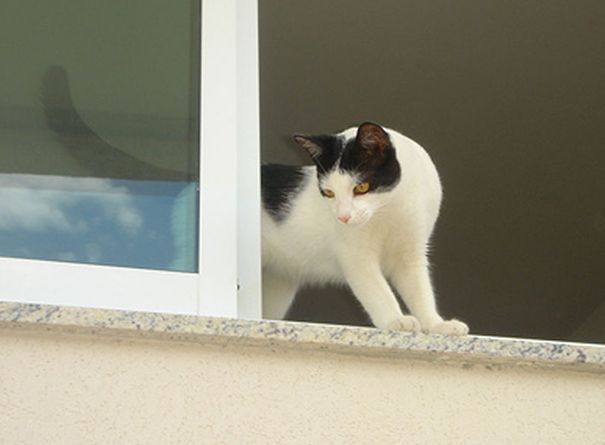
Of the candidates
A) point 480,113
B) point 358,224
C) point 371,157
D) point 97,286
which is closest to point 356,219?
point 358,224

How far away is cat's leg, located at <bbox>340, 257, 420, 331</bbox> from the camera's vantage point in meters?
1.70

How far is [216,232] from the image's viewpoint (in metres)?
1.53

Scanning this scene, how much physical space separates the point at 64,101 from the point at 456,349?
2.62 ft

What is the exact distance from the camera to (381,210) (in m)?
1.79

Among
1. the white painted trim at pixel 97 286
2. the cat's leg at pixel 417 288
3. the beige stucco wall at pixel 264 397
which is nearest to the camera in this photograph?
the beige stucco wall at pixel 264 397

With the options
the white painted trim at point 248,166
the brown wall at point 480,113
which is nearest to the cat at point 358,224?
the white painted trim at point 248,166

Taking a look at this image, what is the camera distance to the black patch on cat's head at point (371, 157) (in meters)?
1.72

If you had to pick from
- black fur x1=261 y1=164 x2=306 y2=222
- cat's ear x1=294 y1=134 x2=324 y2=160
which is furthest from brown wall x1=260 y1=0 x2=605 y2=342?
cat's ear x1=294 y1=134 x2=324 y2=160

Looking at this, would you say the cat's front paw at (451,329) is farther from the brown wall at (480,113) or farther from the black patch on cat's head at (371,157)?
the brown wall at (480,113)

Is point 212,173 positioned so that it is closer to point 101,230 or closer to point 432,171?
point 101,230

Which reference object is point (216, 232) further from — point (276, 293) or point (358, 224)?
point (276, 293)

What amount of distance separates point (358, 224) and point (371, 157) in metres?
0.13

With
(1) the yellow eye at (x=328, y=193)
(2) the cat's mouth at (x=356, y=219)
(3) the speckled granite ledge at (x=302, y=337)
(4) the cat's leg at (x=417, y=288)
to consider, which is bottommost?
(4) the cat's leg at (x=417, y=288)

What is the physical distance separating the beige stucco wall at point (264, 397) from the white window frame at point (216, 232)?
23cm
